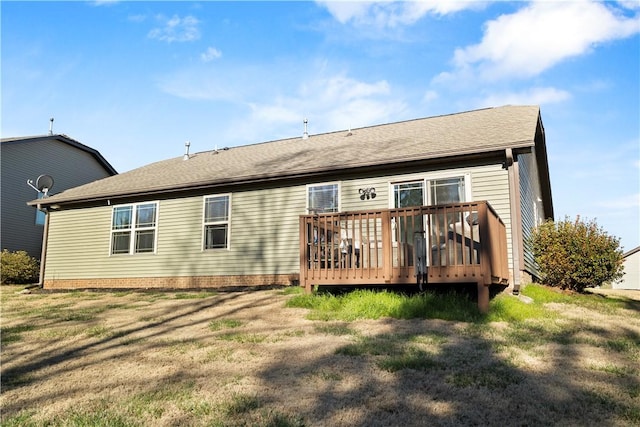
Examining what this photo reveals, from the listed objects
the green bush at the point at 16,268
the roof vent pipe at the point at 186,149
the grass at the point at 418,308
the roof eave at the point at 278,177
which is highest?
the roof vent pipe at the point at 186,149

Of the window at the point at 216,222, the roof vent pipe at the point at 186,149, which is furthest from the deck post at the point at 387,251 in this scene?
the roof vent pipe at the point at 186,149

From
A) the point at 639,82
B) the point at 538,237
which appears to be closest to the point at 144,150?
the point at 538,237

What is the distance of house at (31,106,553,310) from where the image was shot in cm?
805

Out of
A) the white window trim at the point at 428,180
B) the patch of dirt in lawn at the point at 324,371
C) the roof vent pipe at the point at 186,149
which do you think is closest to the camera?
the patch of dirt in lawn at the point at 324,371

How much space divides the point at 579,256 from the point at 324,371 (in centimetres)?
775

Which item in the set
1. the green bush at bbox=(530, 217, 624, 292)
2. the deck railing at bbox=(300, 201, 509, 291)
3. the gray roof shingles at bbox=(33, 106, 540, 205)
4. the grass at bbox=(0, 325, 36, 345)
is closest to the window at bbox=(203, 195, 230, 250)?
the gray roof shingles at bbox=(33, 106, 540, 205)

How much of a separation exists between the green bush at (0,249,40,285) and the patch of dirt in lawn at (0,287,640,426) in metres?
10.9

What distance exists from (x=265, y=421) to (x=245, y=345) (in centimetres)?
219

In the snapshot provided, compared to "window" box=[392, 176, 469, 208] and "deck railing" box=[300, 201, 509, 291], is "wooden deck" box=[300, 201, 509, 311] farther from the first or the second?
"window" box=[392, 176, 469, 208]

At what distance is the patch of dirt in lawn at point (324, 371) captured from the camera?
3121 millimetres

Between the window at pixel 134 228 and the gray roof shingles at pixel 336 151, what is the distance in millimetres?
527

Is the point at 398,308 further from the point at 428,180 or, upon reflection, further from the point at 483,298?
the point at 428,180

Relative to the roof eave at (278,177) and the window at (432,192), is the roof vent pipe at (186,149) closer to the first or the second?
the roof eave at (278,177)

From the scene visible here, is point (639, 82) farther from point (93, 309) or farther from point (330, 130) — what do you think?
point (93, 309)
